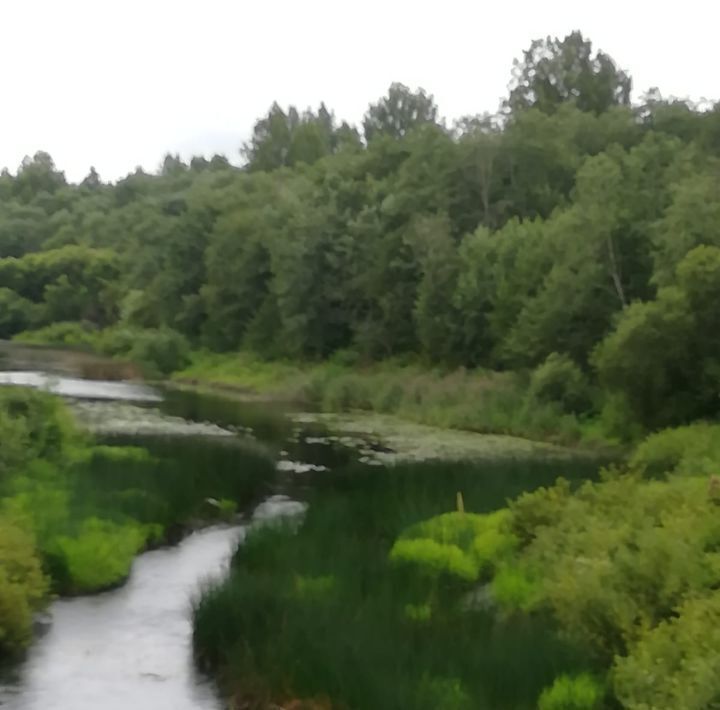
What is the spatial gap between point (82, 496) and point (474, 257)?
1564 inches

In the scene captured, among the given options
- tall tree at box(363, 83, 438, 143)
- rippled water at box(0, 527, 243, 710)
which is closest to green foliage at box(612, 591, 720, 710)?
rippled water at box(0, 527, 243, 710)

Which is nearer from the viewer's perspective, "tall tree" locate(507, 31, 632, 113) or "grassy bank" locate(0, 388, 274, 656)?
"grassy bank" locate(0, 388, 274, 656)

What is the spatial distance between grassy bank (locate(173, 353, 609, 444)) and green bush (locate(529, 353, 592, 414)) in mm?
40

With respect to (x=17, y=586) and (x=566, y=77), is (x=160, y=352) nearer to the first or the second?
(x=566, y=77)

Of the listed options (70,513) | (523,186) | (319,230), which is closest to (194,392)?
(319,230)

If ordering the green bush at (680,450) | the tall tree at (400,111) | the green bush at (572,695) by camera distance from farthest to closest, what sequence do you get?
1. the tall tree at (400,111)
2. the green bush at (680,450)
3. the green bush at (572,695)

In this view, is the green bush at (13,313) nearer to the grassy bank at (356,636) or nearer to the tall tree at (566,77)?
the tall tree at (566,77)

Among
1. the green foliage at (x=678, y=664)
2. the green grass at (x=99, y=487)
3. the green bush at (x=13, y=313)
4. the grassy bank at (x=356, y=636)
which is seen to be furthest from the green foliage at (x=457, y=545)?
the green bush at (x=13, y=313)

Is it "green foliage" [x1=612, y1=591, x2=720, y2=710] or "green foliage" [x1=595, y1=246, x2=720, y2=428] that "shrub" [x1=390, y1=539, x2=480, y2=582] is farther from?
"green foliage" [x1=595, y1=246, x2=720, y2=428]

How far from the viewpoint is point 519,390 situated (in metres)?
50.3

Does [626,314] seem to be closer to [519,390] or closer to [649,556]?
[519,390]

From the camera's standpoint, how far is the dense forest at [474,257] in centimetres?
4275

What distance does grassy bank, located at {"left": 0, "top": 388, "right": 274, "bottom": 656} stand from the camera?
1786 centimetres

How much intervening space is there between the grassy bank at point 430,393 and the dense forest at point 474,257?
4.39ft
